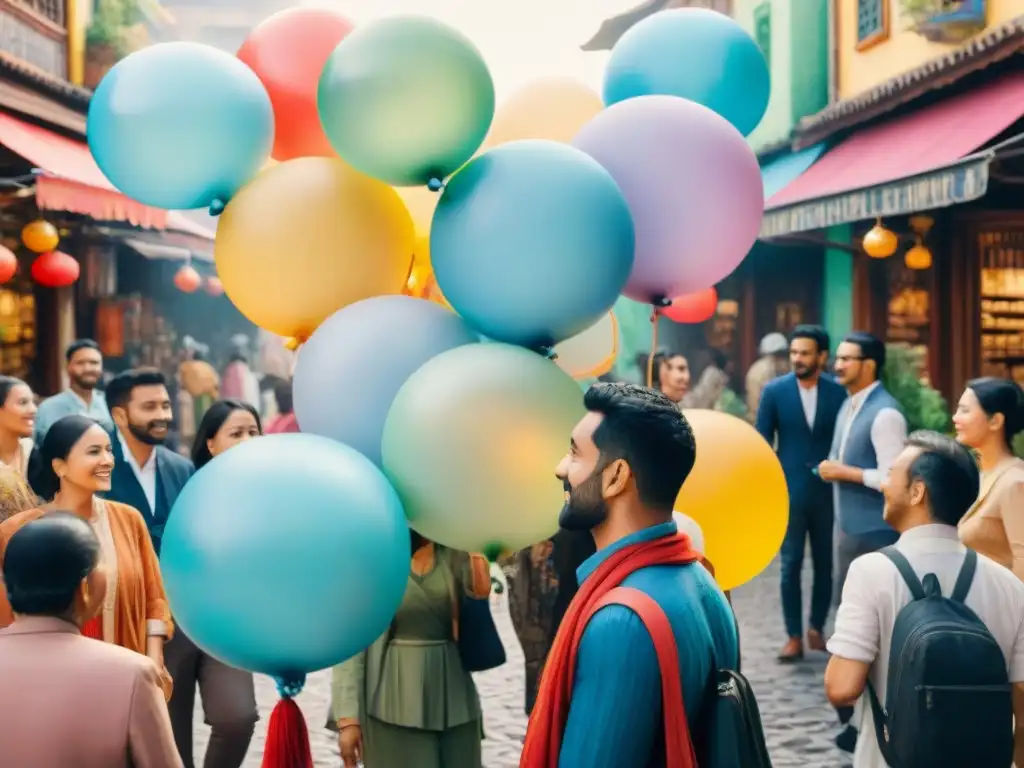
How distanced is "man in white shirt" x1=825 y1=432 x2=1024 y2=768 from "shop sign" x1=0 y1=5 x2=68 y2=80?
10.4 metres

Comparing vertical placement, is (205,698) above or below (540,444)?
below

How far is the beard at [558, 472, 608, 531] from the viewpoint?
2.56 metres

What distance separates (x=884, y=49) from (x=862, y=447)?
6.75m

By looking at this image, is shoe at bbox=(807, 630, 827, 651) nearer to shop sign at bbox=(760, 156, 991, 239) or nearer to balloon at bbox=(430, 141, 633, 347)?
shop sign at bbox=(760, 156, 991, 239)

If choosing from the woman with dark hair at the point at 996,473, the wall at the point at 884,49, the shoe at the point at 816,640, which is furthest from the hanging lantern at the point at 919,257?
the woman with dark hair at the point at 996,473

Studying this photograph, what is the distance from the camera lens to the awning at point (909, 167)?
26.6 ft

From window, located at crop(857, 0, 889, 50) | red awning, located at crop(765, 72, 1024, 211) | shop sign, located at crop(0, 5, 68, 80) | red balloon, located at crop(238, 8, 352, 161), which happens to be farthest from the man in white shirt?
shop sign, located at crop(0, 5, 68, 80)

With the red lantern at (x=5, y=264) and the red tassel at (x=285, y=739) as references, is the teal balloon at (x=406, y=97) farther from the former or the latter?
the red lantern at (x=5, y=264)

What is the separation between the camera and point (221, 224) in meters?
3.63

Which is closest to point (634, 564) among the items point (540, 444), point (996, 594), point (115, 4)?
point (540, 444)

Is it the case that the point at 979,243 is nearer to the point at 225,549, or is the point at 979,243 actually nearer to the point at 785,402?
the point at 785,402

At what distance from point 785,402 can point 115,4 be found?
35.9ft

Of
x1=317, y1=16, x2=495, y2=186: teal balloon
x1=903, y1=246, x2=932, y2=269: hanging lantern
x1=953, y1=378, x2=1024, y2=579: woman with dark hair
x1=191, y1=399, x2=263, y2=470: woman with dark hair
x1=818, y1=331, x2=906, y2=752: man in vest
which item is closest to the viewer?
x1=317, y1=16, x2=495, y2=186: teal balloon

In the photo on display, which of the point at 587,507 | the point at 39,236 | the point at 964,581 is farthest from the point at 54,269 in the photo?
the point at 587,507
